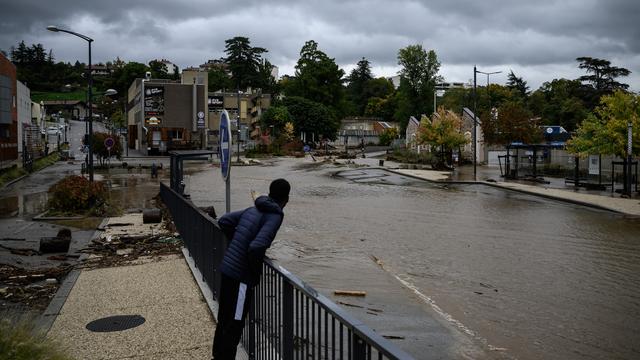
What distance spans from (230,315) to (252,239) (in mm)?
800

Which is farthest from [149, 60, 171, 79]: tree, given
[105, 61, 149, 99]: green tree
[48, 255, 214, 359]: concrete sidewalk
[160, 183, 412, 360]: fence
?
[160, 183, 412, 360]: fence

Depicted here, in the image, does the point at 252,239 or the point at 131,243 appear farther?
the point at 131,243

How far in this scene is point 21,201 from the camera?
78.9ft

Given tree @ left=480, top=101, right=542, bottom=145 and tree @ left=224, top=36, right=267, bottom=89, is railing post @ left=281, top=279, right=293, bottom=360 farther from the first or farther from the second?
tree @ left=224, top=36, right=267, bottom=89

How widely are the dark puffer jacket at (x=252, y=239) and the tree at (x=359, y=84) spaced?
498 feet

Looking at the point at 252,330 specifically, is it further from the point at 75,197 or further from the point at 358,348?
the point at 75,197

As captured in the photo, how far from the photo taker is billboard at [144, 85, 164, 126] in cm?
7756

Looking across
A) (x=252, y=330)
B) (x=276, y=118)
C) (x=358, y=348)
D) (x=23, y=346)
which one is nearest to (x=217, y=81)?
(x=276, y=118)

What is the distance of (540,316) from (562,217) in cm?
1312

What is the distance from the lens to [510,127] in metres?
48.4

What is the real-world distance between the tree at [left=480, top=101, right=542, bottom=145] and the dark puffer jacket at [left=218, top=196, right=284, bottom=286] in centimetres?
4627

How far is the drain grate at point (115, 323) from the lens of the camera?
7.24 meters

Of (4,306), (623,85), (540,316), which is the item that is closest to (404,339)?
(540,316)

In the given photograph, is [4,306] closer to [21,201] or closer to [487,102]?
[21,201]
